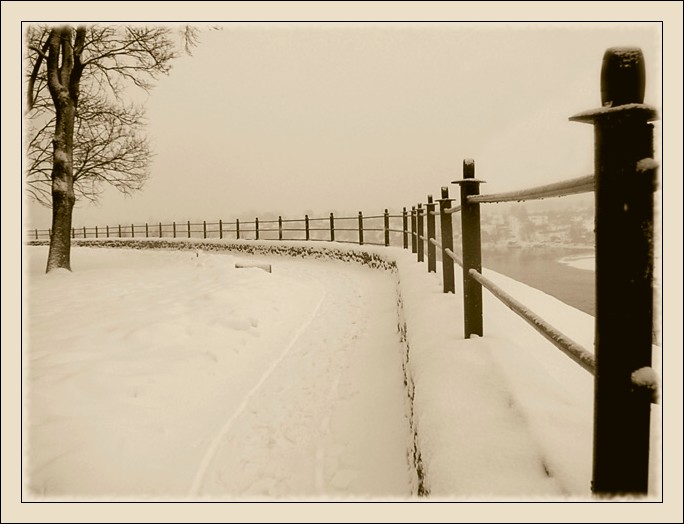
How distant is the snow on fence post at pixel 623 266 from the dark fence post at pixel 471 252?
1526mm

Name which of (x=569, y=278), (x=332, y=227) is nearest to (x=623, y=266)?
(x=332, y=227)

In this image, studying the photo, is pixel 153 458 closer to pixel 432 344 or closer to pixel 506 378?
pixel 432 344

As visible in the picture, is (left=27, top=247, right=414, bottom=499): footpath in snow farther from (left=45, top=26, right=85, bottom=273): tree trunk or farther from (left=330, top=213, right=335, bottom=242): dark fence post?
(left=330, top=213, right=335, bottom=242): dark fence post

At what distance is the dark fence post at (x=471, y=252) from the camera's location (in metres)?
2.64

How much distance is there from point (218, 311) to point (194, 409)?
7.25 ft

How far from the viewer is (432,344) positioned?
2689mm

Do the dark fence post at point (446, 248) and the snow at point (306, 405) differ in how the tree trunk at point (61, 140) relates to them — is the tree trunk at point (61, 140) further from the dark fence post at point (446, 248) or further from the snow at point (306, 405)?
the dark fence post at point (446, 248)

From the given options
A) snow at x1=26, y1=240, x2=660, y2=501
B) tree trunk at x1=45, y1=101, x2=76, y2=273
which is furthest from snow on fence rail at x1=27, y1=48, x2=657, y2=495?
tree trunk at x1=45, y1=101, x2=76, y2=273

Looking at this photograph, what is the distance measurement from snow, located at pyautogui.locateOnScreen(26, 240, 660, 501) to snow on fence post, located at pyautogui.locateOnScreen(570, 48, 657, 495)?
19 centimetres

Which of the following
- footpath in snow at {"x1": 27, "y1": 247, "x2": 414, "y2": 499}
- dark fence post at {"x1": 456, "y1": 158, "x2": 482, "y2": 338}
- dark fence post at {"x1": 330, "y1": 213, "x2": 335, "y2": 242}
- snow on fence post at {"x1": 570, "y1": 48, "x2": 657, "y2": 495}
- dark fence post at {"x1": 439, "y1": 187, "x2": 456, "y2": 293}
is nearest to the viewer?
snow on fence post at {"x1": 570, "y1": 48, "x2": 657, "y2": 495}

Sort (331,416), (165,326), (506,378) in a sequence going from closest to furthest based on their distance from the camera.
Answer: (506,378) → (331,416) → (165,326)

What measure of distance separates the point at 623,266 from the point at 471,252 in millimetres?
1713

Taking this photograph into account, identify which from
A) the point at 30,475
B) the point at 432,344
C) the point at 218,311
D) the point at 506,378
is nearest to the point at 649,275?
the point at 506,378

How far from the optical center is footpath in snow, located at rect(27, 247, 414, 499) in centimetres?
238
